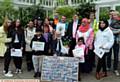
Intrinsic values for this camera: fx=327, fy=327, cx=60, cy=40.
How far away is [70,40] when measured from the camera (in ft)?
32.2

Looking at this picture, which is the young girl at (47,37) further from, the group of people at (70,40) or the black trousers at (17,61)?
the black trousers at (17,61)

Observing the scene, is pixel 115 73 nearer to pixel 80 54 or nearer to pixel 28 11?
pixel 80 54

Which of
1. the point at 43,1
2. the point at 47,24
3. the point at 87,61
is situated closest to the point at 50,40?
the point at 47,24

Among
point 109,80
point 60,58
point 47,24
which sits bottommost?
point 109,80

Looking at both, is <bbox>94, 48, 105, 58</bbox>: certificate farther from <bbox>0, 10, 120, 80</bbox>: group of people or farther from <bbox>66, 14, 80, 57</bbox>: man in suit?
<bbox>66, 14, 80, 57</bbox>: man in suit

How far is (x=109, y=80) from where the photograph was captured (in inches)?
369

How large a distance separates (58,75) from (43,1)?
1689 centimetres

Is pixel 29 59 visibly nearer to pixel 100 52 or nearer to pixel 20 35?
pixel 20 35

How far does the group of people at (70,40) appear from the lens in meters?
9.43

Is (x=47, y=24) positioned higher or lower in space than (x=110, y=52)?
higher

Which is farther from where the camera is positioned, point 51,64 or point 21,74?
point 21,74

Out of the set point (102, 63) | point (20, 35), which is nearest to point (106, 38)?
point (102, 63)

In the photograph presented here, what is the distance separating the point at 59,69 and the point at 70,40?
3.74 ft

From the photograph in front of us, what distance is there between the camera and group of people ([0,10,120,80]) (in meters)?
9.43
